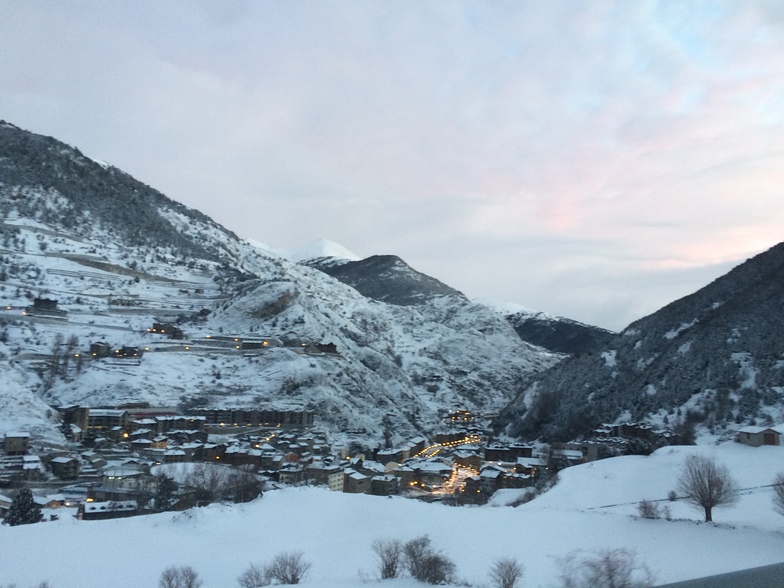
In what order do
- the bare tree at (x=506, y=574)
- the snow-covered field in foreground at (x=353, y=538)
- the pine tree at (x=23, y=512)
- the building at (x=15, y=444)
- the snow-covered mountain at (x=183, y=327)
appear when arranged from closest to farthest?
the bare tree at (x=506, y=574)
the snow-covered field in foreground at (x=353, y=538)
the pine tree at (x=23, y=512)
the building at (x=15, y=444)
the snow-covered mountain at (x=183, y=327)

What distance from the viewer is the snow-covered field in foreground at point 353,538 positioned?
19.5m

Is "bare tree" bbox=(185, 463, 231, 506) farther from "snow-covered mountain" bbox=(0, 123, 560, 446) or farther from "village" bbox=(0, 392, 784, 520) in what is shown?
"snow-covered mountain" bbox=(0, 123, 560, 446)

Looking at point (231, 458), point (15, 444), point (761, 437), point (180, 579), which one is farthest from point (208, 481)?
point (761, 437)

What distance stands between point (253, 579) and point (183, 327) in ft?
257

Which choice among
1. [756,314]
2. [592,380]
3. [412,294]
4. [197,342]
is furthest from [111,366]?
[412,294]

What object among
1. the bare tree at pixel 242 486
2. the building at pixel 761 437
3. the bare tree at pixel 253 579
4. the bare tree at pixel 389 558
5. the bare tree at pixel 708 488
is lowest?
the bare tree at pixel 242 486

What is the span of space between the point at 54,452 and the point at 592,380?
61827 mm

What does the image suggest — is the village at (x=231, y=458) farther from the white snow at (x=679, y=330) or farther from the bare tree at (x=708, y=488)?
the white snow at (x=679, y=330)

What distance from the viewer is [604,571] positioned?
1544 centimetres

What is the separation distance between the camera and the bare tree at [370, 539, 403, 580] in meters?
18.6

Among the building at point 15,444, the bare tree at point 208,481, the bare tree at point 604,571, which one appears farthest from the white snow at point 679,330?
the building at point 15,444

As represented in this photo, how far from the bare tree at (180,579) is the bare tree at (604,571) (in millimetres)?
11241

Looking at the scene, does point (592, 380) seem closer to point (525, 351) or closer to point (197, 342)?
point (197, 342)

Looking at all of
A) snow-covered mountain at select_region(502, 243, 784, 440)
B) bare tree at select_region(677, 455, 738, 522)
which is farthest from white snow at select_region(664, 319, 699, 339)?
bare tree at select_region(677, 455, 738, 522)
